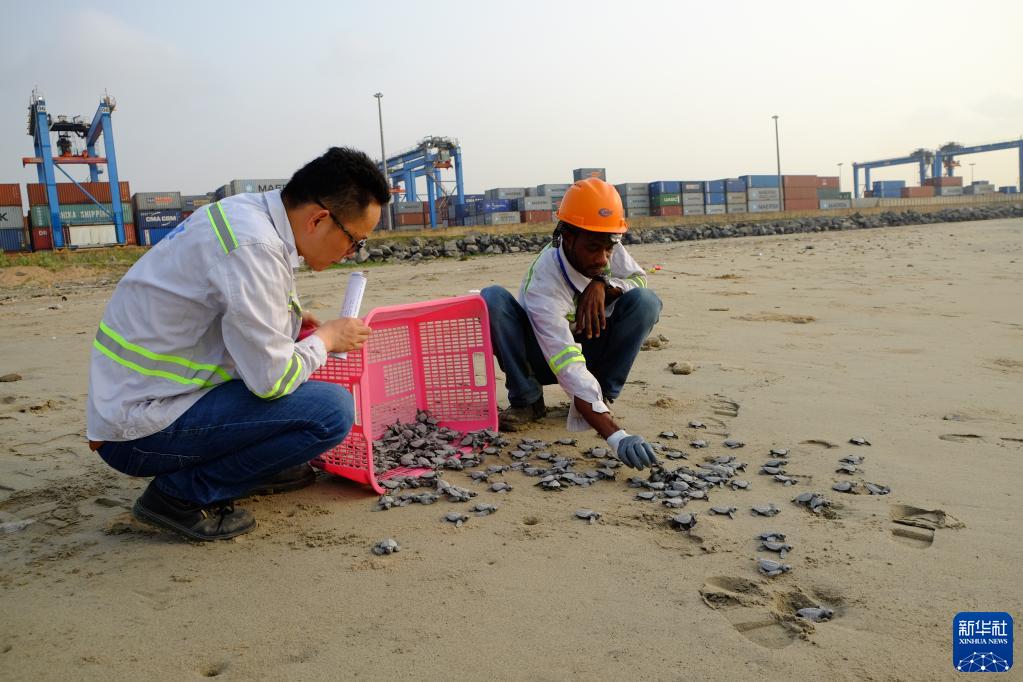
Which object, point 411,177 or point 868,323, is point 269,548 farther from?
point 411,177

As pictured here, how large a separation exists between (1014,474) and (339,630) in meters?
2.94

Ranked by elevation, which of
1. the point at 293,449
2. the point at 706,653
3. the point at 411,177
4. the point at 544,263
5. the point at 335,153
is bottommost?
the point at 706,653

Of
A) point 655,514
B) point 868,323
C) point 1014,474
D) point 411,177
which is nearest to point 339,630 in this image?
point 655,514

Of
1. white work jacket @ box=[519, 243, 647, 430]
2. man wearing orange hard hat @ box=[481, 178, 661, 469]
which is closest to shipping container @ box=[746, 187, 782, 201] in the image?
white work jacket @ box=[519, 243, 647, 430]

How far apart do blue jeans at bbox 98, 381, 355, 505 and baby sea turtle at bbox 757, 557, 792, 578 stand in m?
1.66

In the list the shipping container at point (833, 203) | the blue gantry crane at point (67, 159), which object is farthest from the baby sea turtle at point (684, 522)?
the shipping container at point (833, 203)

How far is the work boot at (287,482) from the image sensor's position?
3302 millimetres

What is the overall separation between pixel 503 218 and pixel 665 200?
34.8ft

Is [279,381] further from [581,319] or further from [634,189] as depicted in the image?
[634,189]

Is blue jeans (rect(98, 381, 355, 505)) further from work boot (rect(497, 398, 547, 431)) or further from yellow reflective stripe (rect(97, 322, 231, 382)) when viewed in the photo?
work boot (rect(497, 398, 547, 431))

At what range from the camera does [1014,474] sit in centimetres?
311

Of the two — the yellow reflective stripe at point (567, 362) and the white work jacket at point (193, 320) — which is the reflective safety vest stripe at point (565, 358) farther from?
the white work jacket at point (193, 320)

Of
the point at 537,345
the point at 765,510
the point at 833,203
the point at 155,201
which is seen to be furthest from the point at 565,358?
the point at 833,203

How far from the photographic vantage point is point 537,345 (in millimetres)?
4273
